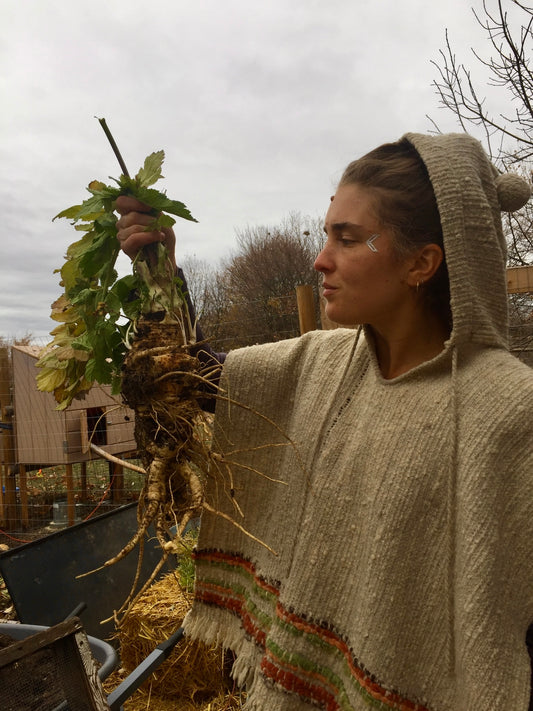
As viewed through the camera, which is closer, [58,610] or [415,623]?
[415,623]

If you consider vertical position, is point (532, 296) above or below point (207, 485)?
above

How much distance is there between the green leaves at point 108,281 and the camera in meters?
1.54

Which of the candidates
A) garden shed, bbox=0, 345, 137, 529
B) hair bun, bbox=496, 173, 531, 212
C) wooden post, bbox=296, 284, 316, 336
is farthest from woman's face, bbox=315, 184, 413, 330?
garden shed, bbox=0, 345, 137, 529

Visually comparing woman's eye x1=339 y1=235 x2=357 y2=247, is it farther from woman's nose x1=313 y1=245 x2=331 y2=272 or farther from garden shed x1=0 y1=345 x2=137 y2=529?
garden shed x1=0 y1=345 x2=137 y2=529

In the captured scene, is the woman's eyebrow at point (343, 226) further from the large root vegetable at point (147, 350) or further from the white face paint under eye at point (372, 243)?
the large root vegetable at point (147, 350)

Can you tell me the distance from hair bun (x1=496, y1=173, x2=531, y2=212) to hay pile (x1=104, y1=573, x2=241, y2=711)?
196 cm

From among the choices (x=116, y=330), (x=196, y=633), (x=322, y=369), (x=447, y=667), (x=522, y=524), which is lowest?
(x=196, y=633)

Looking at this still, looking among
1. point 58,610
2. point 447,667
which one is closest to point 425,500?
point 447,667

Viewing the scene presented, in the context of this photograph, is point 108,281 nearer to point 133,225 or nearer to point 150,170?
point 133,225

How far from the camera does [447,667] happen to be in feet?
3.70

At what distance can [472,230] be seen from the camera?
1208mm

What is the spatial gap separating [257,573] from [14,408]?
4356 mm

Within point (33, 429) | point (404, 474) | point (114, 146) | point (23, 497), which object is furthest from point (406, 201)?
point (23, 497)

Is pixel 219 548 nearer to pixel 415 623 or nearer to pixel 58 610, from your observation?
pixel 415 623
